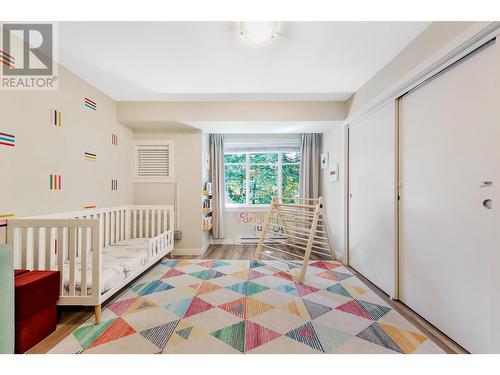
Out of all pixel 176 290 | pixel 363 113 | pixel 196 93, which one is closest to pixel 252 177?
pixel 196 93

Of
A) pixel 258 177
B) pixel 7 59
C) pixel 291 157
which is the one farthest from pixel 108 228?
pixel 291 157

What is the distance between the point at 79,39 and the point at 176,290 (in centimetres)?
220

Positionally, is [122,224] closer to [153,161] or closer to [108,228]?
[108,228]

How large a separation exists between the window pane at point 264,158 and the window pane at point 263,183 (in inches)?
4.1

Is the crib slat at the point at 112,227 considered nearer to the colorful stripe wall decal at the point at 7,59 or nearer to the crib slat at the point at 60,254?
the crib slat at the point at 60,254

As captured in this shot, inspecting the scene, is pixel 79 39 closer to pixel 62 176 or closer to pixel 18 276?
pixel 62 176

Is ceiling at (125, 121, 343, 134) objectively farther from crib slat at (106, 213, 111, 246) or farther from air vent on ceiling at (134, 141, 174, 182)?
crib slat at (106, 213, 111, 246)

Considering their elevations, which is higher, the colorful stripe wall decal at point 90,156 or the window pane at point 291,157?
the window pane at point 291,157

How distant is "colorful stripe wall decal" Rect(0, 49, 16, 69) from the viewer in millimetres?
1573

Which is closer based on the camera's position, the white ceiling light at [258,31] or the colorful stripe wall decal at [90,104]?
the white ceiling light at [258,31]

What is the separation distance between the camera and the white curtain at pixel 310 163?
12.7 feet

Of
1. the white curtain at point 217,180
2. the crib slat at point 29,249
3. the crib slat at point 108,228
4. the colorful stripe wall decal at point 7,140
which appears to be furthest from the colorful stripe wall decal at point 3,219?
the white curtain at point 217,180

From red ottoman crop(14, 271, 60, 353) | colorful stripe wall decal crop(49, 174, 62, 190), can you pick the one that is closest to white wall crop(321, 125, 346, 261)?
red ottoman crop(14, 271, 60, 353)

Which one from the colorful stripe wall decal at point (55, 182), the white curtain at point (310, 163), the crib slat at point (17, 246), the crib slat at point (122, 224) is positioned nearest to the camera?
the crib slat at point (17, 246)
